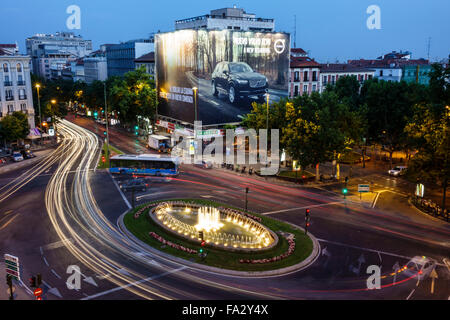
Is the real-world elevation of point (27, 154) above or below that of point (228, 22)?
below

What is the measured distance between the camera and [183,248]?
91.9 feet

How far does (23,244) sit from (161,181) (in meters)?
22.3

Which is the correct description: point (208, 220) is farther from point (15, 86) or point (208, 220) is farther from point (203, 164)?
point (15, 86)

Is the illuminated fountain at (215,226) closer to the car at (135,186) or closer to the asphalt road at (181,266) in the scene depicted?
the asphalt road at (181,266)

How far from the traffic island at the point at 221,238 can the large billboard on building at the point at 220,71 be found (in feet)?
102

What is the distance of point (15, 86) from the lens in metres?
74.0

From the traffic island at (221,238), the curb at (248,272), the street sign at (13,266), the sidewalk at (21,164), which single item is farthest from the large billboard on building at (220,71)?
the street sign at (13,266)

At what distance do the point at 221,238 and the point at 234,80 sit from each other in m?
42.9

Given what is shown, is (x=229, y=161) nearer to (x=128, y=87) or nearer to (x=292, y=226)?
(x=292, y=226)

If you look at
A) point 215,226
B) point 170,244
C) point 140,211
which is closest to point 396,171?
point 215,226

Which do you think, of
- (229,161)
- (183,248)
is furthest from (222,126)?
(183,248)

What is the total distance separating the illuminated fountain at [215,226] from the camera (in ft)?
96.5

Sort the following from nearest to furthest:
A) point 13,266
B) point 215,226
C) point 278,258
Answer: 1. point 13,266
2. point 278,258
3. point 215,226

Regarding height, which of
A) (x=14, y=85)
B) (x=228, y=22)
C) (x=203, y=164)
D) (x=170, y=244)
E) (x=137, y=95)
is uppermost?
(x=228, y=22)
